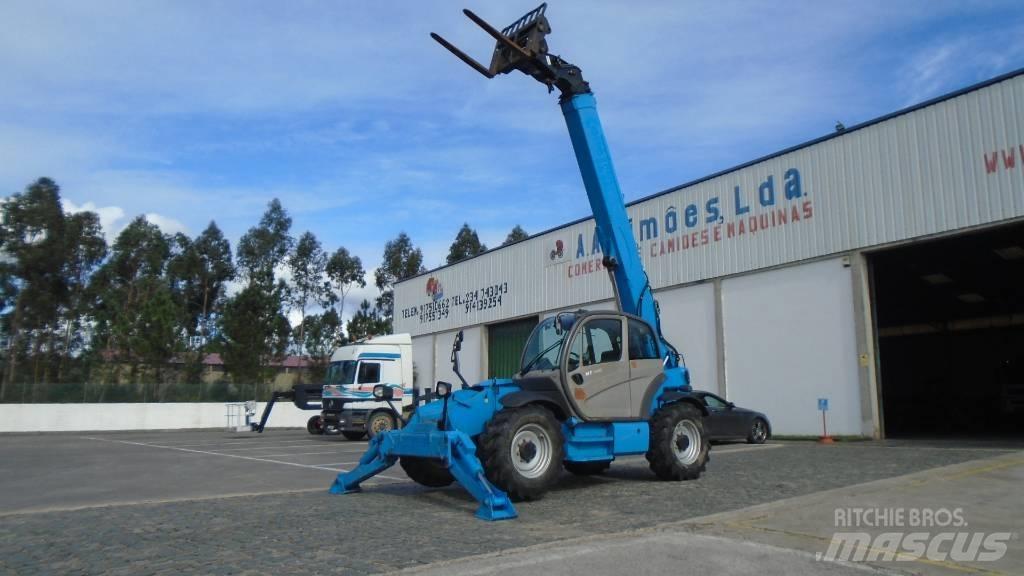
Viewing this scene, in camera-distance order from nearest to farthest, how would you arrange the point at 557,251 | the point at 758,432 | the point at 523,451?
the point at 523,451 < the point at 758,432 < the point at 557,251

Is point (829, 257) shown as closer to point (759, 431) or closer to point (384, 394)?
point (759, 431)

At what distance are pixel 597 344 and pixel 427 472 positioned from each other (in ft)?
9.41

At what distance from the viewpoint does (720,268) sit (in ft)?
70.9

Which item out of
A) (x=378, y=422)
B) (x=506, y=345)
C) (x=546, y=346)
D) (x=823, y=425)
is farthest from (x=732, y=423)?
(x=506, y=345)

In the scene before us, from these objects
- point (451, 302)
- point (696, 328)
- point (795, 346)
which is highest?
point (451, 302)

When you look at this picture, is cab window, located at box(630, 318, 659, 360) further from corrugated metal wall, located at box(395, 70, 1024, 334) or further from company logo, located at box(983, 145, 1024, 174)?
company logo, located at box(983, 145, 1024, 174)

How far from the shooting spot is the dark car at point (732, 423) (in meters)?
17.7

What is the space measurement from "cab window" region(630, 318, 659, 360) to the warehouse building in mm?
9848

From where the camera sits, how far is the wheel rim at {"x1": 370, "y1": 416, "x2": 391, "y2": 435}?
2184 cm

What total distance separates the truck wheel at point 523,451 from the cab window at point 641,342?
186cm

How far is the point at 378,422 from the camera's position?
21984mm

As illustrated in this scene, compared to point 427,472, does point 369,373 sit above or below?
above

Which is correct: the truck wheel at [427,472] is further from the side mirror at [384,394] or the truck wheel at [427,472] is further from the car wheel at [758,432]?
the car wheel at [758,432]

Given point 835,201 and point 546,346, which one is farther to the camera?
point 835,201
